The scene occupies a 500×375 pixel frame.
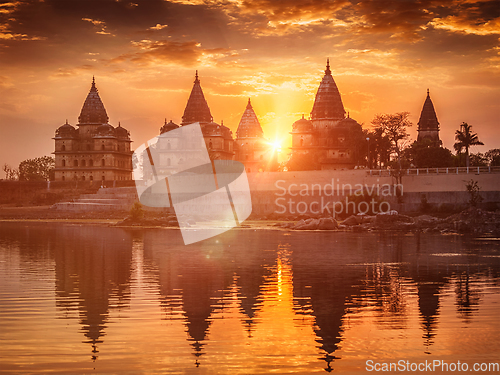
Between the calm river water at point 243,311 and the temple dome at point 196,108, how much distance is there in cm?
6766

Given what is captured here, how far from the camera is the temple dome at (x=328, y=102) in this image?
88562mm

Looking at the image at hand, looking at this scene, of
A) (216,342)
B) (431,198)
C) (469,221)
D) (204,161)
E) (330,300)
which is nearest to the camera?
(216,342)

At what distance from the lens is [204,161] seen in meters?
89.5

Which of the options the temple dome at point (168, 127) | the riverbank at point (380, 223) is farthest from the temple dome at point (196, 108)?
the riverbank at point (380, 223)

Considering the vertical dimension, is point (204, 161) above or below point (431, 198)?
above

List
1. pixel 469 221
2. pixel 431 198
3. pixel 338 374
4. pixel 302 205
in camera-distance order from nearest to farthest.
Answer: pixel 338 374 → pixel 469 221 → pixel 431 198 → pixel 302 205

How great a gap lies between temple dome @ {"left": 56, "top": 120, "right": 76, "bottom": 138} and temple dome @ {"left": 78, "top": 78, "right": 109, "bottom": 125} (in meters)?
2.19

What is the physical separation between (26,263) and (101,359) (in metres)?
16.3

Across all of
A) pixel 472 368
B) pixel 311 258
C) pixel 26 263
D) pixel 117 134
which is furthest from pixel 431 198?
pixel 117 134

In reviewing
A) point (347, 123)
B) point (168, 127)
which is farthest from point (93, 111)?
point (347, 123)

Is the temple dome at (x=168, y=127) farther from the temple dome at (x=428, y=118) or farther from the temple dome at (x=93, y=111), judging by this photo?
the temple dome at (x=428, y=118)

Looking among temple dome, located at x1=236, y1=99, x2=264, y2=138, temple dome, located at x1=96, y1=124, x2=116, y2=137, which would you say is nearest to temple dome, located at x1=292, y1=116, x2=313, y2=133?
Answer: temple dome, located at x1=236, y1=99, x2=264, y2=138

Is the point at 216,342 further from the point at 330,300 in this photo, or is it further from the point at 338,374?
the point at 330,300

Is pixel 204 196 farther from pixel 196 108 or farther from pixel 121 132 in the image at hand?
pixel 121 132
